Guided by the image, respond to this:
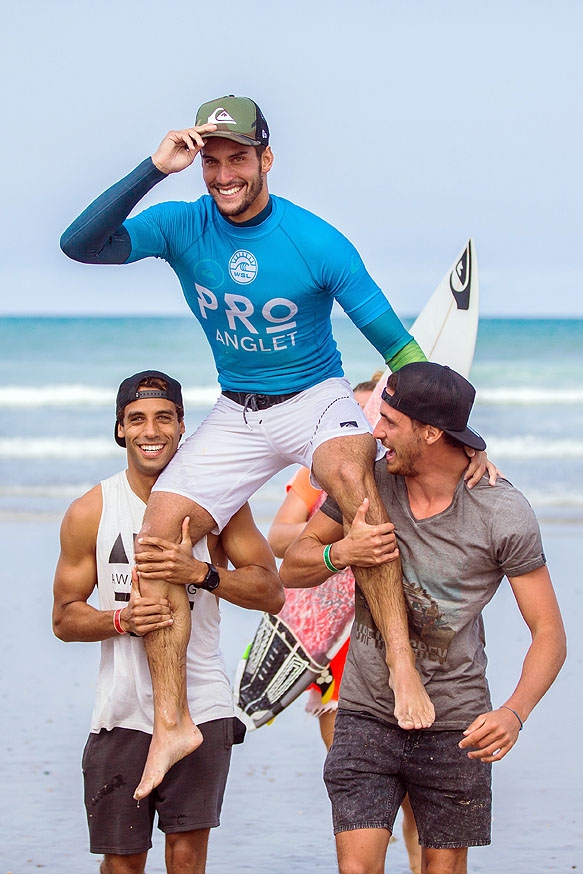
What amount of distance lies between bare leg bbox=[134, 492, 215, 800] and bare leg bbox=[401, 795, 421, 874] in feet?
4.58

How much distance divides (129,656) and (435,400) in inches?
48.6

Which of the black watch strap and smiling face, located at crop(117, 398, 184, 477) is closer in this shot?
the black watch strap

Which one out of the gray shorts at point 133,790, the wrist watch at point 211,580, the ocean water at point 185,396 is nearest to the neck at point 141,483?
the wrist watch at point 211,580

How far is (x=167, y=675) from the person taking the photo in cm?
377

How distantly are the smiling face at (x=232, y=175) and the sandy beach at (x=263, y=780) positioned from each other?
2.47m

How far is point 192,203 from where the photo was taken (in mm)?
4191

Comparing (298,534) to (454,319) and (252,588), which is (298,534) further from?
(454,319)

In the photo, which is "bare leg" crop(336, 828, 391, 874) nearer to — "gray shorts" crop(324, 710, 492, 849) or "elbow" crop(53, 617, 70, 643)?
"gray shorts" crop(324, 710, 492, 849)

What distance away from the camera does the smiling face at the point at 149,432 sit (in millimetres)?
4004

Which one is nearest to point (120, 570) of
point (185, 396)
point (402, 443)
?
point (402, 443)

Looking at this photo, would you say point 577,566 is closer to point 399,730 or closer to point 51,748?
point 51,748

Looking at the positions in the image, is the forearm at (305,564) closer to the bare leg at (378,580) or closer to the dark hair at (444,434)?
the bare leg at (378,580)

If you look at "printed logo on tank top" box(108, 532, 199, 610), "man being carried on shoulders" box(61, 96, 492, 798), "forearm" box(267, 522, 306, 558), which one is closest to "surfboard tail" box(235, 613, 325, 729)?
→ "forearm" box(267, 522, 306, 558)

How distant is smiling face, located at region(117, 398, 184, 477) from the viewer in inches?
158
